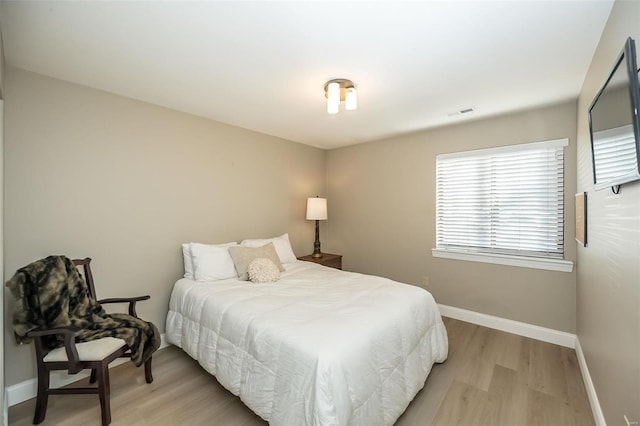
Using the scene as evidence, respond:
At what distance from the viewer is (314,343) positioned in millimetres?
1560

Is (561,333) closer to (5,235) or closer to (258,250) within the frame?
(258,250)

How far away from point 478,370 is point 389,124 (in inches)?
104

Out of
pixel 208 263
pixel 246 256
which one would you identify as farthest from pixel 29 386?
pixel 246 256

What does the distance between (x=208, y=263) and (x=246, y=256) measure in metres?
0.37

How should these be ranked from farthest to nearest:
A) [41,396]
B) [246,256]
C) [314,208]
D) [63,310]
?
[314,208]
[246,256]
[63,310]
[41,396]

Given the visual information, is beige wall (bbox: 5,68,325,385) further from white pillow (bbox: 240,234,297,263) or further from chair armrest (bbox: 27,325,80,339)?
chair armrest (bbox: 27,325,80,339)

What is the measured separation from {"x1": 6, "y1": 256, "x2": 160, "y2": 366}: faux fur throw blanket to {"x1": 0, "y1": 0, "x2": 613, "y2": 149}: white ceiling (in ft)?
4.91

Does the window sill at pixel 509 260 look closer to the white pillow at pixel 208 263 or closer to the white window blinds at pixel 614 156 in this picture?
the white window blinds at pixel 614 156

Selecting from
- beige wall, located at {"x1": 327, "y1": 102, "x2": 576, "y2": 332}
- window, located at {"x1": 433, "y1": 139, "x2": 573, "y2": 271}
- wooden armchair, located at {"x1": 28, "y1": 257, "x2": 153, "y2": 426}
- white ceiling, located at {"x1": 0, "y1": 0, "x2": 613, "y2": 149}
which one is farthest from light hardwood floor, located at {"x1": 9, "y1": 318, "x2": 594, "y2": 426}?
white ceiling, located at {"x1": 0, "y1": 0, "x2": 613, "y2": 149}

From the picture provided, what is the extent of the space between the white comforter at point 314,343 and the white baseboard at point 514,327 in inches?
46.3

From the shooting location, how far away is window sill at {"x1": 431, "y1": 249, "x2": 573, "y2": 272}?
2822mm

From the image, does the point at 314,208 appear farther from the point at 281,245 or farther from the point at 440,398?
the point at 440,398

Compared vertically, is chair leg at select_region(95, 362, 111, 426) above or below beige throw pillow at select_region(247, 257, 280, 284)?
below

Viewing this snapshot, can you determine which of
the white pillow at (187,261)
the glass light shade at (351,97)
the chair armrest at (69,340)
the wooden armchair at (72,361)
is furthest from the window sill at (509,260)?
the chair armrest at (69,340)
